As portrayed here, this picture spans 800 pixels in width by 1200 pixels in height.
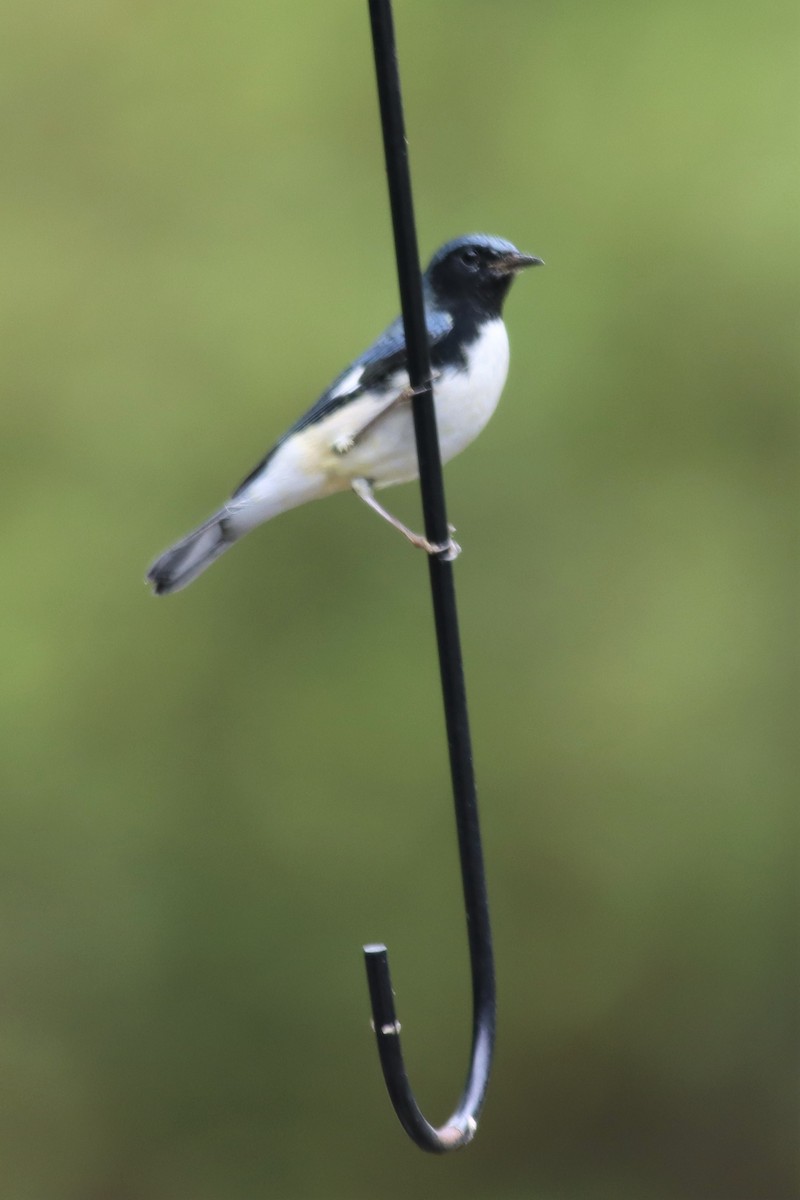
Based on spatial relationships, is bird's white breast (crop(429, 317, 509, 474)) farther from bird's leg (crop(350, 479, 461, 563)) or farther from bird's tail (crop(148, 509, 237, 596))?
bird's tail (crop(148, 509, 237, 596))

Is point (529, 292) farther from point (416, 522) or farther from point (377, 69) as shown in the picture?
point (377, 69)

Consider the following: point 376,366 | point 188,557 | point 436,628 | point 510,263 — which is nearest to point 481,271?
point 510,263

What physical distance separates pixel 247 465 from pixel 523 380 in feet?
3.06

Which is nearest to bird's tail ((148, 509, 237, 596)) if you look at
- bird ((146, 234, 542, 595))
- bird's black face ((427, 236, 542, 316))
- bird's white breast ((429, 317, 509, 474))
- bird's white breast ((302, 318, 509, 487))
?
bird ((146, 234, 542, 595))

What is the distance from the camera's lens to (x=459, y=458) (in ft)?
16.5

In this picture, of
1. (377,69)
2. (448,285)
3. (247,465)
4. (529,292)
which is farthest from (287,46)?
(377,69)

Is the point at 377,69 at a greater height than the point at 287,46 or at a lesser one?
lesser

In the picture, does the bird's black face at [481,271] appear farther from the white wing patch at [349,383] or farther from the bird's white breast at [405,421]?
the white wing patch at [349,383]

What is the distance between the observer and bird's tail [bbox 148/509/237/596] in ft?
9.65

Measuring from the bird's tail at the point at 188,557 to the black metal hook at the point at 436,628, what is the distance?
1261 millimetres

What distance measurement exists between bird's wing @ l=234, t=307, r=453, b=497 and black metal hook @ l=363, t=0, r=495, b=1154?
1109 mm

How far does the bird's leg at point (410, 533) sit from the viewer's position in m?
1.72

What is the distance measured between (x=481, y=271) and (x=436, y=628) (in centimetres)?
140

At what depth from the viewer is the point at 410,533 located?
2.69m
